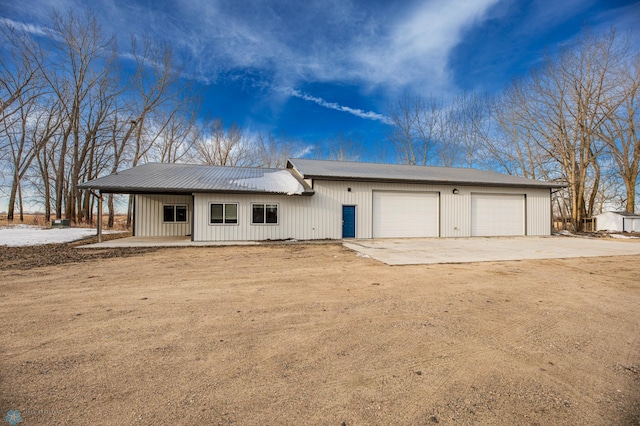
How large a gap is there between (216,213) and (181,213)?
4.23 m

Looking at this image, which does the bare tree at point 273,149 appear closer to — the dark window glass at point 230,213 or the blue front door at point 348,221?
the dark window glass at point 230,213

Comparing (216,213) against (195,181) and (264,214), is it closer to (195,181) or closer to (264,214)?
(195,181)

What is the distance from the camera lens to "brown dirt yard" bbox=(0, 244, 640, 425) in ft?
6.21

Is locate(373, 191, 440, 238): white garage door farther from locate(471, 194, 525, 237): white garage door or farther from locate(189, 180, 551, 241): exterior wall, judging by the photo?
locate(471, 194, 525, 237): white garage door

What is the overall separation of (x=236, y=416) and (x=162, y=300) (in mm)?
3156

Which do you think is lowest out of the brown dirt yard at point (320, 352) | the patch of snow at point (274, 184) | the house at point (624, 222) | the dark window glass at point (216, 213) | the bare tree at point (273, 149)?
the brown dirt yard at point (320, 352)

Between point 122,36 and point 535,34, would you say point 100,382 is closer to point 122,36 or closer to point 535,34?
point 535,34

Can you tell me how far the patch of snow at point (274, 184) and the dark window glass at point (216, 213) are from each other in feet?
4.79

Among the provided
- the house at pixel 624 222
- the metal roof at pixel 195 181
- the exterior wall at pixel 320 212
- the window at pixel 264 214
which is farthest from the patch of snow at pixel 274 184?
the house at pixel 624 222

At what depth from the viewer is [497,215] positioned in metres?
16.5

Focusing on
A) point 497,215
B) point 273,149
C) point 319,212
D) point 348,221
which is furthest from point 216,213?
point 273,149

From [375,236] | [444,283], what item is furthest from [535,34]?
[444,283]

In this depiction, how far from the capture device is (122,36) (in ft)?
73.2

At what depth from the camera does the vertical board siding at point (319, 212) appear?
13586mm
